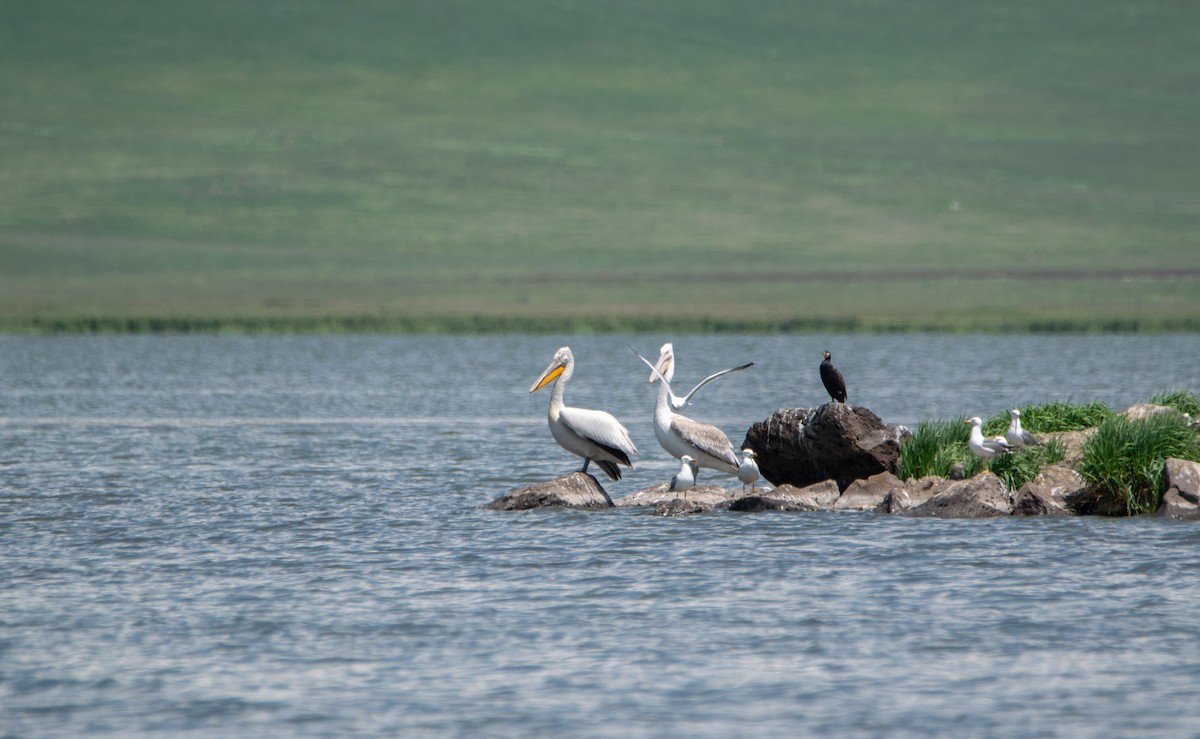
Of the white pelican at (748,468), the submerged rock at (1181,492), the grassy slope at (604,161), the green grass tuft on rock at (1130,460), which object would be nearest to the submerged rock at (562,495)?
the white pelican at (748,468)

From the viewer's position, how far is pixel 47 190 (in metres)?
142

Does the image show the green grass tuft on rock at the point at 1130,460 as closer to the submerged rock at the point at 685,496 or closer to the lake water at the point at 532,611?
the lake water at the point at 532,611

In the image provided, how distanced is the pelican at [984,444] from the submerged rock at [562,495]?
441cm

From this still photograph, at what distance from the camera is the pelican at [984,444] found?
20828 mm

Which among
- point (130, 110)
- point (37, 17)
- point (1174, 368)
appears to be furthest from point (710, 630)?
point (37, 17)

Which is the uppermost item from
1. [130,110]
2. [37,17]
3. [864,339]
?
[37,17]

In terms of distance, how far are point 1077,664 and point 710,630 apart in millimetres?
2944

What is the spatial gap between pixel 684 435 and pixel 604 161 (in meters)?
127

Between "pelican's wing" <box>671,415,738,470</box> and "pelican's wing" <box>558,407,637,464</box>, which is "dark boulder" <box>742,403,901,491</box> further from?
"pelican's wing" <box>558,407,637,464</box>

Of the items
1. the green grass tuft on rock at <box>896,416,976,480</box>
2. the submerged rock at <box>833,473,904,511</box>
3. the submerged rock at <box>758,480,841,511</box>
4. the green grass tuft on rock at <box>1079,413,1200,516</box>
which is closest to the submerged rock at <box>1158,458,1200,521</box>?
the green grass tuft on rock at <box>1079,413,1200,516</box>

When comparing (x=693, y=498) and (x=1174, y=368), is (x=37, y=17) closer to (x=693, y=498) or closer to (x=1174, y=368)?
(x=1174, y=368)

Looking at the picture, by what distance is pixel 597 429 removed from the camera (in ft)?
69.9

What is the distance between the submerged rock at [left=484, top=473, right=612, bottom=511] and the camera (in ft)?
70.3

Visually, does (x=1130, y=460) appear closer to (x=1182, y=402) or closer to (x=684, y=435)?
(x=1182, y=402)
